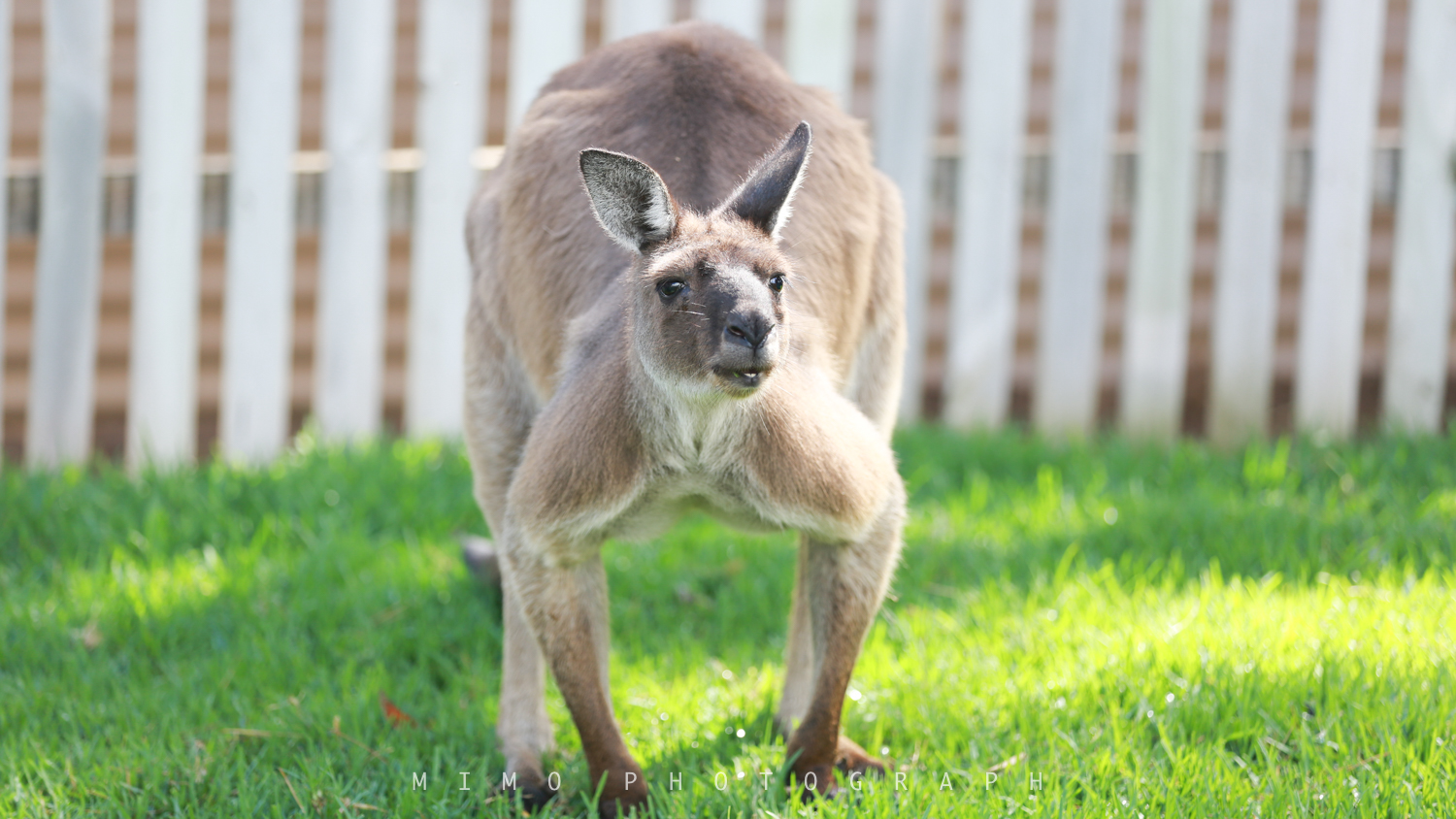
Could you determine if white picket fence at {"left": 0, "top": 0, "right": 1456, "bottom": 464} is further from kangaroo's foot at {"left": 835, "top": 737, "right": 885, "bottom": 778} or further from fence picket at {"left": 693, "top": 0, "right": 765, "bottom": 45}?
kangaroo's foot at {"left": 835, "top": 737, "right": 885, "bottom": 778}

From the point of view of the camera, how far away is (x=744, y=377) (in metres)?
2.27

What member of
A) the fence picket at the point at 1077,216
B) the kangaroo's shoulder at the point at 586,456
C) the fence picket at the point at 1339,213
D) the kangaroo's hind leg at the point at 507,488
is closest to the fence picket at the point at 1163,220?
the fence picket at the point at 1077,216

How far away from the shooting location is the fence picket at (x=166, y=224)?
501 centimetres

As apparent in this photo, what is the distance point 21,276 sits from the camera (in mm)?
6602

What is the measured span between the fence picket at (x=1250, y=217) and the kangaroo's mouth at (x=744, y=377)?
3558 mm

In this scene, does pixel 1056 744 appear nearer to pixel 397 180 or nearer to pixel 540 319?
pixel 540 319

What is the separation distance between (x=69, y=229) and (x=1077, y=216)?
3.92 metres

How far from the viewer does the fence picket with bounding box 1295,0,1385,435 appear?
5.10 metres

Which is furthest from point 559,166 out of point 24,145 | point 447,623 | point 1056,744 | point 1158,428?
point 24,145

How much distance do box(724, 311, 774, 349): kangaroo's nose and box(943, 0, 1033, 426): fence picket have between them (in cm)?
324

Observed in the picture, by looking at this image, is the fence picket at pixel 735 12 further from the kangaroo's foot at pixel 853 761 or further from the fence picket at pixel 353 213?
the kangaroo's foot at pixel 853 761

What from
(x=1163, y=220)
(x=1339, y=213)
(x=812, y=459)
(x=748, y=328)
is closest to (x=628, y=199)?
(x=748, y=328)

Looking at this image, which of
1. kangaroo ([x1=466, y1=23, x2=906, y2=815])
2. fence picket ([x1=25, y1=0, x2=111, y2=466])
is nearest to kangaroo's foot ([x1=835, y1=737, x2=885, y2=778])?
kangaroo ([x1=466, y1=23, x2=906, y2=815])

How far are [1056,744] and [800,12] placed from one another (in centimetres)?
341
